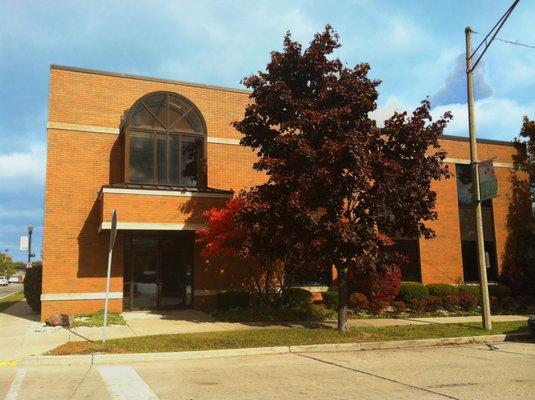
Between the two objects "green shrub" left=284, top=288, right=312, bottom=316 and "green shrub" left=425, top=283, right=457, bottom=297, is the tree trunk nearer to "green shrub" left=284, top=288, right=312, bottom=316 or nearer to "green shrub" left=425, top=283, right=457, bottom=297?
"green shrub" left=284, top=288, right=312, bottom=316

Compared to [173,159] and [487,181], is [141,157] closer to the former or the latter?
[173,159]

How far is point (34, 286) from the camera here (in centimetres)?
1880

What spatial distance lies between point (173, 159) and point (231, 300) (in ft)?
17.6

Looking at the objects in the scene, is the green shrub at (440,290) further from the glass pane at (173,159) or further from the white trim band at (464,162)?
the glass pane at (173,159)

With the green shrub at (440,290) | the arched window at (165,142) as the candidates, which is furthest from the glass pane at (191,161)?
the green shrub at (440,290)

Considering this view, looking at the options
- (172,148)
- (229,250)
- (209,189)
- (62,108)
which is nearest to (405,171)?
(229,250)

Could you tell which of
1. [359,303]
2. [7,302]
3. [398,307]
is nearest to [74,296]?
[359,303]

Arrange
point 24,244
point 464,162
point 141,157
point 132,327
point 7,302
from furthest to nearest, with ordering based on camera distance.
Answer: point 24,244 → point 7,302 → point 464,162 → point 141,157 → point 132,327

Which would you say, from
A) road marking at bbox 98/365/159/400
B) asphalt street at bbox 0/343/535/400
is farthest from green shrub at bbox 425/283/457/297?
road marking at bbox 98/365/159/400

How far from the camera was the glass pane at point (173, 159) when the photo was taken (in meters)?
18.7

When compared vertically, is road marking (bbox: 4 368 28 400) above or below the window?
below

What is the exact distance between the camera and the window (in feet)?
79.0

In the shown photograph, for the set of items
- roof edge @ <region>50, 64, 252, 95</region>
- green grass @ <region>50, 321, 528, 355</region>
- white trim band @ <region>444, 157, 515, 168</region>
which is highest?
roof edge @ <region>50, 64, 252, 95</region>

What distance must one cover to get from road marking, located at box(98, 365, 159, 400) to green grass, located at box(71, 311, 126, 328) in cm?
633
